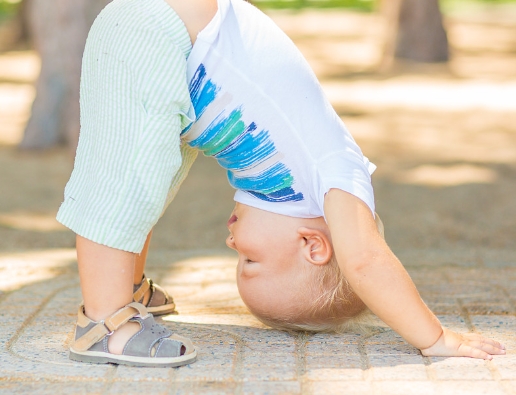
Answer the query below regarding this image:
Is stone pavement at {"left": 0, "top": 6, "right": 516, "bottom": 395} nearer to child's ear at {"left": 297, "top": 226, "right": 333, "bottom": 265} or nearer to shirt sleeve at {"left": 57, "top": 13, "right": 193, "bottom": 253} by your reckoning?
child's ear at {"left": 297, "top": 226, "right": 333, "bottom": 265}

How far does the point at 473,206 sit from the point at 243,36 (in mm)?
3746

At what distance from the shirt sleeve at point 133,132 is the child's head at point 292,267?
35 centimetres

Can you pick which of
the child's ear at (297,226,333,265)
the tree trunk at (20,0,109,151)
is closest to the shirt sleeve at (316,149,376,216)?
the child's ear at (297,226,333,265)

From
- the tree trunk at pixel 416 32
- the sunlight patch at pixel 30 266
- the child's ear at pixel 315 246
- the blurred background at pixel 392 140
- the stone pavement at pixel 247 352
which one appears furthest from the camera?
the tree trunk at pixel 416 32

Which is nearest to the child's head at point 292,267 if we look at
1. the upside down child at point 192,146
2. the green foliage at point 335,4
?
the upside down child at point 192,146

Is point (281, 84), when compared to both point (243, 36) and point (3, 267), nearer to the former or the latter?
point (243, 36)

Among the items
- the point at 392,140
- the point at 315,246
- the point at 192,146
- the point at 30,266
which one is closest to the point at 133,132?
the point at 192,146

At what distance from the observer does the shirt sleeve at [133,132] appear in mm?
2211

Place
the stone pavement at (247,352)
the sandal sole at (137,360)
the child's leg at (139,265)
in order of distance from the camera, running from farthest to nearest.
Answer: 1. the child's leg at (139,265)
2. the sandal sole at (137,360)
3. the stone pavement at (247,352)

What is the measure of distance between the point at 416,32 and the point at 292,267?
9.92 metres

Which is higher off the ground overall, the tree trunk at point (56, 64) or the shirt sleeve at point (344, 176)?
the shirt sleeve at point (344, 176)

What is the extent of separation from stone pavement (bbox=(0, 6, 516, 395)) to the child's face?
158 millimetres

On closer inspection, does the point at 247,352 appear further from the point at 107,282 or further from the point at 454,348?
the point at 454,348

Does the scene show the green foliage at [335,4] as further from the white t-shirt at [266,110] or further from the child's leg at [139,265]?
the white t-shirt at [266,110]
